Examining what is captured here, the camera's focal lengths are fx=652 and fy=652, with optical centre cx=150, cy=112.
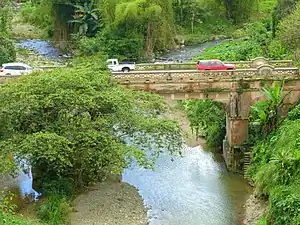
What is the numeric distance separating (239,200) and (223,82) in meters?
7.36

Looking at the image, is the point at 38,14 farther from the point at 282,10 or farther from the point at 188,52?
the point at 282,10

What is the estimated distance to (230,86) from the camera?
38250 mm

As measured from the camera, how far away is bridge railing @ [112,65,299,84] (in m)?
37.7

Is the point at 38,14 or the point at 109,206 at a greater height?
the point at 38,14

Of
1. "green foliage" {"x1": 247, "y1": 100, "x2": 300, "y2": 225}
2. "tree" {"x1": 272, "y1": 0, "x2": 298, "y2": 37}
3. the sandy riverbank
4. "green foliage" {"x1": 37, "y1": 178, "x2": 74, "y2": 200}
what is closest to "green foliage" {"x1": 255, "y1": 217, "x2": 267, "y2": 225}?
"green foliage" {"x1": 247, "y1": 100, "x2": 300, "y2": 225}

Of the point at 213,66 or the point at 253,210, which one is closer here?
the point at 253,210

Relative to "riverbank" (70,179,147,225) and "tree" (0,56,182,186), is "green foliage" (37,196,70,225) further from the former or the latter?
"tree" (0,56,182,186)

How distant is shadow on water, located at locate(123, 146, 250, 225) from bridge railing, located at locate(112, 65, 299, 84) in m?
5.16

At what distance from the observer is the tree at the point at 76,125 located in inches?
1212

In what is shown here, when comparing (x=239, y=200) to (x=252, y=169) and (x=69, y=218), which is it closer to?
(x=252, y=169)

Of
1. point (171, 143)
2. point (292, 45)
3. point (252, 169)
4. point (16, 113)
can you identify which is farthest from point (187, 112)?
point (16, 113)

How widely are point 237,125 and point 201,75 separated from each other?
3736mm

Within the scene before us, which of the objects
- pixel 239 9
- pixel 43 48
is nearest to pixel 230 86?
pixel 43 48

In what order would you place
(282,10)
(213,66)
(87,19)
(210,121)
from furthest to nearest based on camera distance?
1. (87,19)
2. (282,10)
3. (210,121)
4. (213,66)
